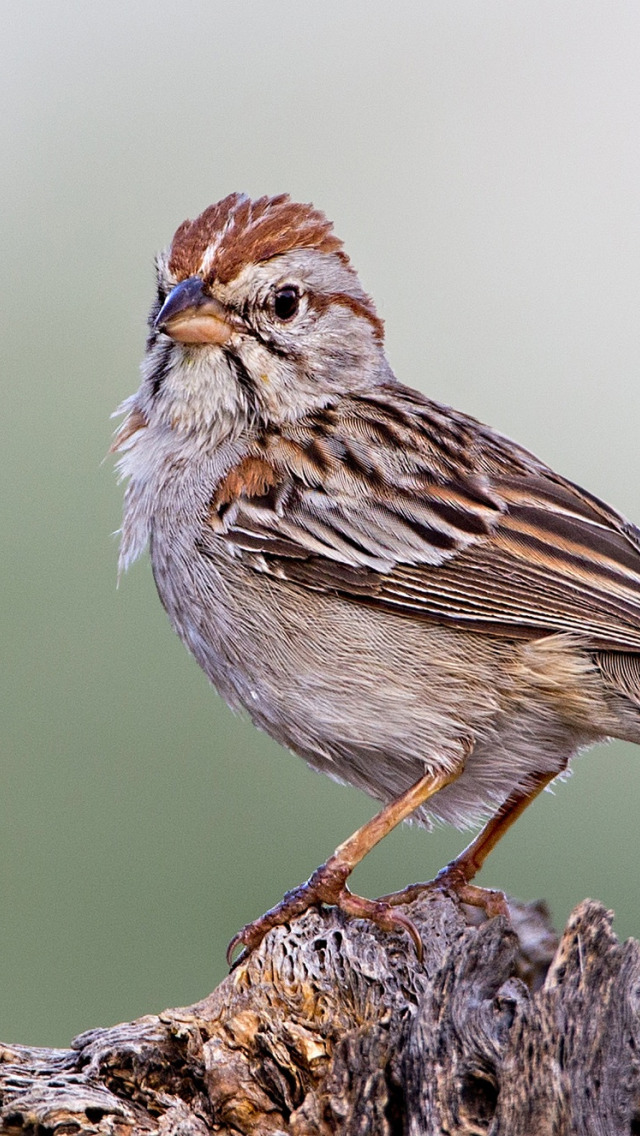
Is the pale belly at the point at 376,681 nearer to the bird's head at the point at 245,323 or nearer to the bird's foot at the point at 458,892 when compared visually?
the bird's foot at the point at 458,892

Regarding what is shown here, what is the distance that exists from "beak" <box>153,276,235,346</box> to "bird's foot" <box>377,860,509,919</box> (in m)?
1.82

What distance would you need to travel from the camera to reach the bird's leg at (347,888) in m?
4.14

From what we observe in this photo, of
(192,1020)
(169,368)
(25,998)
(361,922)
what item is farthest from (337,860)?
(25,998)

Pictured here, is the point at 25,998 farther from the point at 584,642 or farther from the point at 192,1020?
the point at 584,642

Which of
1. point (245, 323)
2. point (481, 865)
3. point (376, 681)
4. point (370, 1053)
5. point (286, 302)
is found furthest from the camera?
point (481, 865)

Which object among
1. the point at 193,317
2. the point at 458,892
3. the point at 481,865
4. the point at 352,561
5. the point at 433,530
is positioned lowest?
the point at 458,892

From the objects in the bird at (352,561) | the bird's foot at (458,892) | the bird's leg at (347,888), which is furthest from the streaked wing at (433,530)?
the bird's foot at (458,892)

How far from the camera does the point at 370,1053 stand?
11.1ft

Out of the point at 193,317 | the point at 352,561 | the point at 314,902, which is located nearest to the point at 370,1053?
the point at 314,902

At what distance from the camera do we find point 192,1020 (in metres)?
3.64

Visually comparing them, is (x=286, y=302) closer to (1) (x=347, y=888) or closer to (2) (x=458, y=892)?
(1) (x=347, y=888)

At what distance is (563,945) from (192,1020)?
37.4 inches

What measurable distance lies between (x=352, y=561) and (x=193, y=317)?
35.4 inches

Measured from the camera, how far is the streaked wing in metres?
4.24
